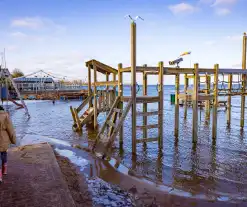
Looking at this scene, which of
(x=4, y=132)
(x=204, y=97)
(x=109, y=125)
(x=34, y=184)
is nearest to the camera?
(x=34, y=184)

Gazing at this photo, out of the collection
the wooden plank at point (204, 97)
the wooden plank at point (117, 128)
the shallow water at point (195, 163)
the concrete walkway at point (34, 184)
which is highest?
the wooden plank at point (204, 97)

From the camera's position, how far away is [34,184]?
5.26 metres

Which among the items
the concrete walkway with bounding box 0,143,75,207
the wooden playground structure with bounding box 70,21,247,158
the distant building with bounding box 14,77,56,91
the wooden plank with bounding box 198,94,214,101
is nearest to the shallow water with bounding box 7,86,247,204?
the wooden playground structure with bounding box 70,21,247,158

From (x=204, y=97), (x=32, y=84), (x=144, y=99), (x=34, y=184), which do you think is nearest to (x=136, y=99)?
(x=144, y=99)

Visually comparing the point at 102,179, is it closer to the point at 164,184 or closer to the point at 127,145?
the point at 164,184

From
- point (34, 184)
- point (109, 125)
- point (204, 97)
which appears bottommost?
point (34, 184)

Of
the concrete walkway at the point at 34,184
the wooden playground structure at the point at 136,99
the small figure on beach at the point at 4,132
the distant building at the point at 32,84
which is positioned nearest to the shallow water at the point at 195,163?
the wooden playground structure at the point at 136,99

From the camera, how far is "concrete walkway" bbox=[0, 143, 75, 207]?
4.46 m

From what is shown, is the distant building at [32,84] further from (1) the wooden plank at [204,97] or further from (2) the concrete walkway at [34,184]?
(2) the concrete walkway at [34,184]

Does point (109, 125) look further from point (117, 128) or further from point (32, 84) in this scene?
point (32, 84)

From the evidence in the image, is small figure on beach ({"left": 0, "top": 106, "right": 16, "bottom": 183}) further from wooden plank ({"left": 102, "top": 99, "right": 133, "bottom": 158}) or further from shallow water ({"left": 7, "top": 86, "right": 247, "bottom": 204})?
shallow water ({"left": 7, "top": 86, "right": 247, "bottom": 204})

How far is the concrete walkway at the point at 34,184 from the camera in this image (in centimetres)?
446

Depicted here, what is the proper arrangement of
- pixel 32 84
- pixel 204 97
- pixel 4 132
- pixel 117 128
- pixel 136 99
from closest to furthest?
pixel 4 132
pixel 117 128
pixel 136 99
pixel 204 97
pixel 32 84

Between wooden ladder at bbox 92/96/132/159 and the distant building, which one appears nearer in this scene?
wooden ladder at bbox 92/96/132/159
